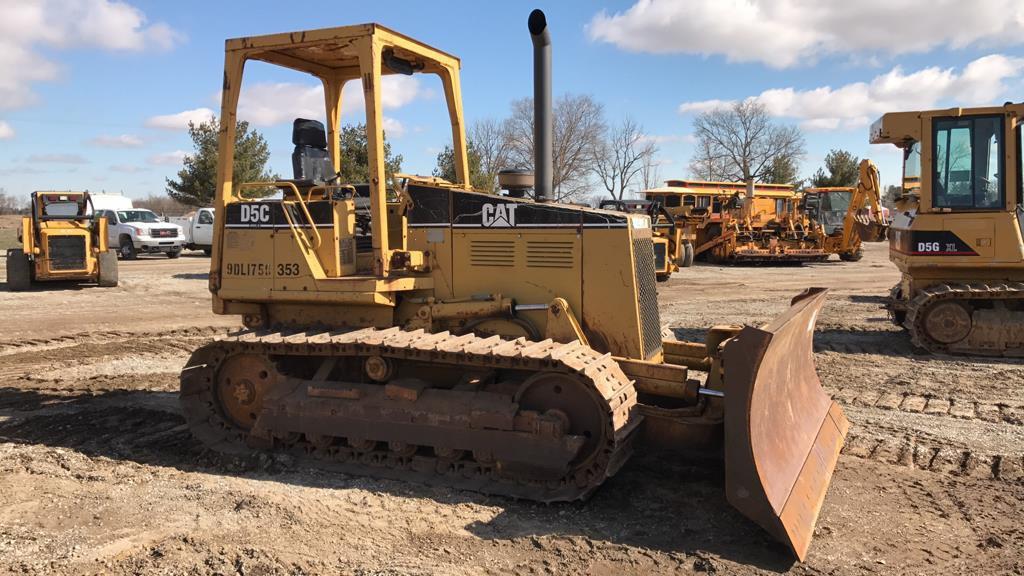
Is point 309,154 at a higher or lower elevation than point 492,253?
higher

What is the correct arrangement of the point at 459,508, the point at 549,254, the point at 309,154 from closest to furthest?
the point at 459,508, the point at 549,254, the point at 309,154

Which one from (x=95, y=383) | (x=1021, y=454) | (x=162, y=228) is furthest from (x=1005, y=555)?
(x=162, y=228)

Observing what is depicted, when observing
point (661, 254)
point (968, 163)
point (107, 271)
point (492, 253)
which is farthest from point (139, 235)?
point (968, 163)

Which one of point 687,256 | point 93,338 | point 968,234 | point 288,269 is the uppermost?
point 968,234

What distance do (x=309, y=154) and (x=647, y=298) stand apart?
3.13m

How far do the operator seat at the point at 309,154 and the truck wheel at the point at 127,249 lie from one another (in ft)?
81.6

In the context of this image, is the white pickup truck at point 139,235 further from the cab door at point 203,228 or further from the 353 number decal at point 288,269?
the 353 number decal at point 288,269

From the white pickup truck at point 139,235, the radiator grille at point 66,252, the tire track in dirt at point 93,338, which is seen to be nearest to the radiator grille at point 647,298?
the tire track in dirt at point 93,338

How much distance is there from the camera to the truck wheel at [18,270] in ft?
59.3

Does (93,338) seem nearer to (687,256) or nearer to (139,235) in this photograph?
(139,235)

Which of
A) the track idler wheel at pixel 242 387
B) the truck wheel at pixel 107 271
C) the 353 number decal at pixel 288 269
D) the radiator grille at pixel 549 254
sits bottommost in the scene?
the track idler wheel at pixel 242 387

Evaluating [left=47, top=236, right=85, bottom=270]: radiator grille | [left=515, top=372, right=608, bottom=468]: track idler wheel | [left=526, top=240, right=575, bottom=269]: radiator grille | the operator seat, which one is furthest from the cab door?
[left=515, top=372, right=608, bottom=468]: track idler wheel

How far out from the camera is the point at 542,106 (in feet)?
22.6

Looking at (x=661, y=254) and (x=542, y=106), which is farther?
(x=661, y=254)
